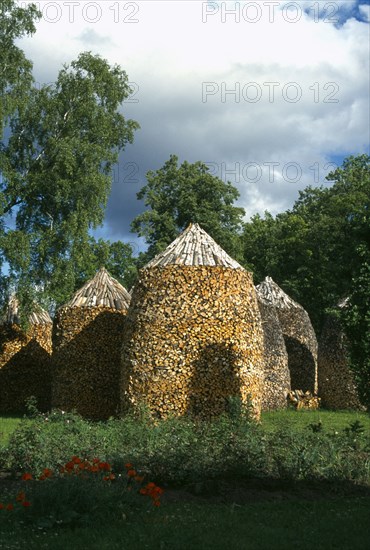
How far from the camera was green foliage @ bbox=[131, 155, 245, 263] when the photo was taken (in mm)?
33969

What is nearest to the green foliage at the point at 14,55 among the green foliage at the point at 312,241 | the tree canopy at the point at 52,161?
the tree canopy at the point at 52,161

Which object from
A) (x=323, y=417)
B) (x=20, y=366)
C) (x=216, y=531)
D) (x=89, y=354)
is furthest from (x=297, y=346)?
(x=216, y=531)

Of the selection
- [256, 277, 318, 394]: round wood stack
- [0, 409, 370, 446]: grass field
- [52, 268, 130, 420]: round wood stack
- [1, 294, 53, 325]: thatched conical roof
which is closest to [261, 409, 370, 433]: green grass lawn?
[0, 409, 370, 446]: grass field

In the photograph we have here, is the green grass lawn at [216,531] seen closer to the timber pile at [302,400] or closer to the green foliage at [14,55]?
the timber pile at [302,400]

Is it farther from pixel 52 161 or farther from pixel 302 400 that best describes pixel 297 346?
pixel 52 161

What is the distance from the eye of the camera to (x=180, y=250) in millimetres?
15852

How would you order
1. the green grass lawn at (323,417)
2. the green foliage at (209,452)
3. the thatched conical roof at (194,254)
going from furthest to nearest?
the green grass lawn at (323,417)
the thatched conical roof at (194,254)
the green foliage at (209,452)

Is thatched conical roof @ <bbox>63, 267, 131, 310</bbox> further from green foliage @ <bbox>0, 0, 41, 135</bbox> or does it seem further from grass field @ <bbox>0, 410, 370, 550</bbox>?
grass field @ <bbox>0, 410, 370, 550</bbox>

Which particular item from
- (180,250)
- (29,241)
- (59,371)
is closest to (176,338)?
(180,250)

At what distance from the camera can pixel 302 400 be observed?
21906 millimetres

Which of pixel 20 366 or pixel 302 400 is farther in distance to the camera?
pixel 20 366

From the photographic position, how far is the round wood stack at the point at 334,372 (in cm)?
2223

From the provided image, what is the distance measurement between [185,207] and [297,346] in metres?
12.5

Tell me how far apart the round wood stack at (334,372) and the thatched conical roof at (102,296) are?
7.11 m
